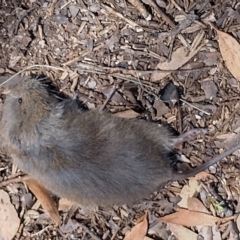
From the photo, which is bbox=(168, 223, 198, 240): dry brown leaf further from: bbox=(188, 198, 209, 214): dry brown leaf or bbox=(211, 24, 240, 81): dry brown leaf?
bbox=(211, 24, 240, 81): dry brown leaf

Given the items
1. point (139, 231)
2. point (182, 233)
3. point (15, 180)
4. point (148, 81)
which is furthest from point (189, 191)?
point (15, 180)

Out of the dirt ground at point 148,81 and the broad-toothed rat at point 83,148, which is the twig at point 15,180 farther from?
the broad-toothed rat at point 83,148

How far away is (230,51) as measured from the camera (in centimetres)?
437

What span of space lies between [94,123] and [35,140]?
42cm

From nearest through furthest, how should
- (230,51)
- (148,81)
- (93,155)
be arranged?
(93,155)
(230,51)
(148,81)

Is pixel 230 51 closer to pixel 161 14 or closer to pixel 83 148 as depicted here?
pixel 161 14

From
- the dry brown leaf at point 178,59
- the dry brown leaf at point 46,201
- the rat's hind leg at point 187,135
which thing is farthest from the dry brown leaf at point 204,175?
the dry brown leaf at point 46,201

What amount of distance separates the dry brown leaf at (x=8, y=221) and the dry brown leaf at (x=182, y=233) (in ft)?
3.63

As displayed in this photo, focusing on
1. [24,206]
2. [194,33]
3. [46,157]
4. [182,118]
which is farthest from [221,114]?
[24,206]

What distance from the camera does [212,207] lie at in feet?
14.5

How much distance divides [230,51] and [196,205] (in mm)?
1080

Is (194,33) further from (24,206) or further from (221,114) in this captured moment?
(24,206)

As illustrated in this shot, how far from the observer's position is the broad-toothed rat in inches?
162

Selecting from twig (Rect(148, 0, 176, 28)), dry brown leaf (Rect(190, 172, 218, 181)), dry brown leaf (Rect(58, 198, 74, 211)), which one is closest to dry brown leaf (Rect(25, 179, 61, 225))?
dry brown leaf (Rect(58, 198, 74, 211))
